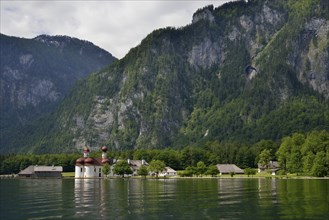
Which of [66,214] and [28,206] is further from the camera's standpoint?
[28,206]

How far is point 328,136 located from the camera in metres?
193

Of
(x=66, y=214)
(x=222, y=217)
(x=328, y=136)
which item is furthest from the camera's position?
(x=328, y=136)

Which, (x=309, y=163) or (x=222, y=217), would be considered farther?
(x=309, y=163)

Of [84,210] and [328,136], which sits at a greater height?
[328,136]

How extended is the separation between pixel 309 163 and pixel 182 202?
11107 centimetres

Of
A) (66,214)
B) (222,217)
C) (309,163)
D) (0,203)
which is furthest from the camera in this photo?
(309,163)

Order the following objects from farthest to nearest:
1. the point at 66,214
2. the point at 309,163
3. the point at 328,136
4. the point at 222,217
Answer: the point at 328,136
the point at 309,163
the point at 66,214
the point at 222,217

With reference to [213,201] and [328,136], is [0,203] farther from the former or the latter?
[328,136]

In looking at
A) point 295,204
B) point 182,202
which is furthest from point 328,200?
point 182,202

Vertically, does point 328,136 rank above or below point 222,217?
above

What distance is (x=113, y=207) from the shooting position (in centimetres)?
6700

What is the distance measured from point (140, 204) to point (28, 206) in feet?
52.9

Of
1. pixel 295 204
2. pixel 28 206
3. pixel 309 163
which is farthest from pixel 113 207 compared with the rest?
pixel 309 163

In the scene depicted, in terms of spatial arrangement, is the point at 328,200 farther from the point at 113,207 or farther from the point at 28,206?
the point at 28,206
